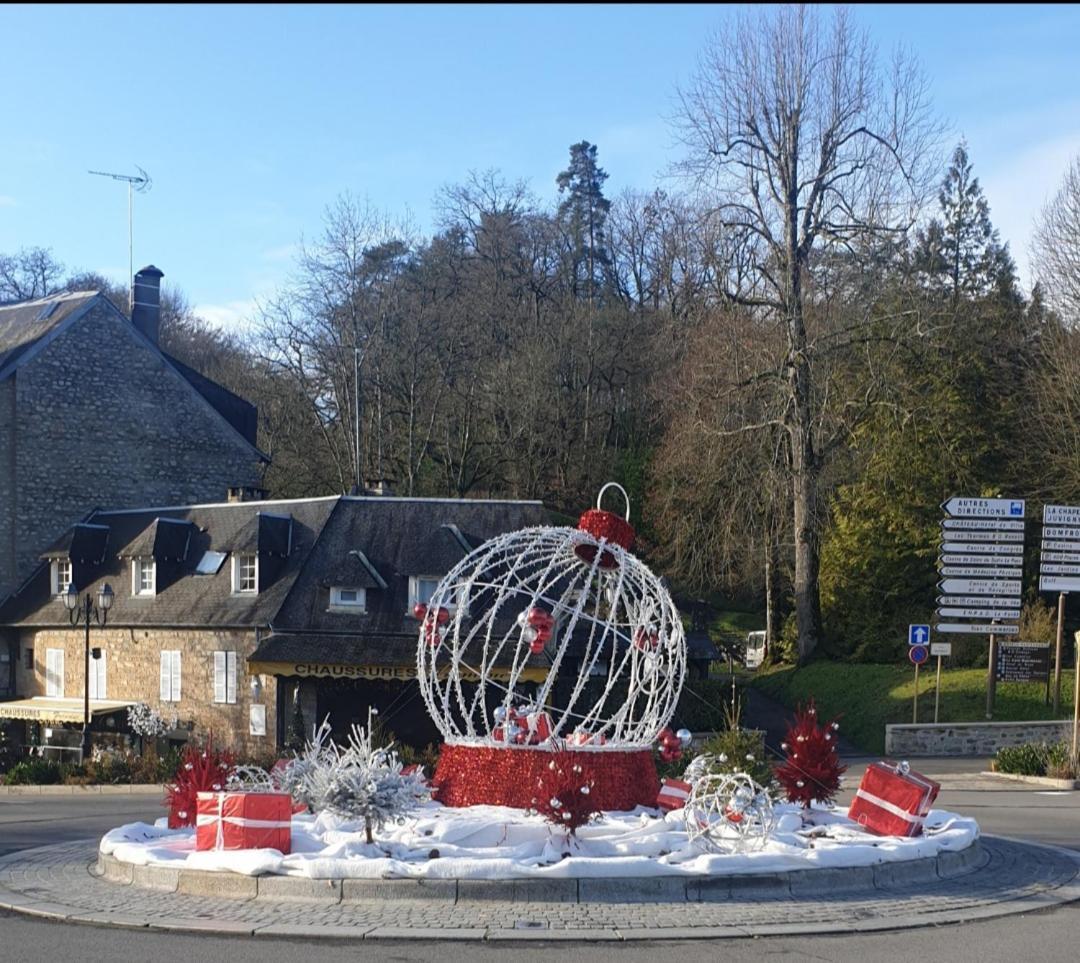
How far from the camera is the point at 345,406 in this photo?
4738 centimetres

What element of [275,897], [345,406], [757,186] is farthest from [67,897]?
[345,406]

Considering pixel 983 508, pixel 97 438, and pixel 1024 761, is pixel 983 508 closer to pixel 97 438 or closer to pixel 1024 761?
pixel 1024 761

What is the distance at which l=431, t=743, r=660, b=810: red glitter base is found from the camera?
523 inches

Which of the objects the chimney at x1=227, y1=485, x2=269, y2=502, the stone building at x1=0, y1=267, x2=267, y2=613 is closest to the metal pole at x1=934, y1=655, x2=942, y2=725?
the chimney at x1=227, y1=485, x2=269, y2=502

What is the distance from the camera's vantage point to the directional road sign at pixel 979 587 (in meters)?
28.9

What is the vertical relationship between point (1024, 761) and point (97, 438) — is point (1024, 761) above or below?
below

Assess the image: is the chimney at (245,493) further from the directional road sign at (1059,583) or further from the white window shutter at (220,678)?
the directional road sign at (1059,583)

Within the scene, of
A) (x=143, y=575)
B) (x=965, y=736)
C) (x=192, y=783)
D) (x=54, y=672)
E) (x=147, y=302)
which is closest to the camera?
(x=192, y=783)

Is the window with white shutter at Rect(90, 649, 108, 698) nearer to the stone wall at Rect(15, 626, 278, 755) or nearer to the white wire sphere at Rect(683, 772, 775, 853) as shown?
the stone wall at Rect(15, 626, 278, 755)

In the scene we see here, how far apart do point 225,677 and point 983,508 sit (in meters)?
17.9

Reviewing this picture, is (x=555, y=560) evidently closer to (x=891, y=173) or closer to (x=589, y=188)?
(x=891, y=173)

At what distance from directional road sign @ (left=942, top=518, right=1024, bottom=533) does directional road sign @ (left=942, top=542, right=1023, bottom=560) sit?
0.78 feet

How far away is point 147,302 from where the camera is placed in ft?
147

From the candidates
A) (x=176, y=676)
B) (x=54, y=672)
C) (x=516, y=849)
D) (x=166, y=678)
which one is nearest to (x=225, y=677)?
(x=176, y=676)
